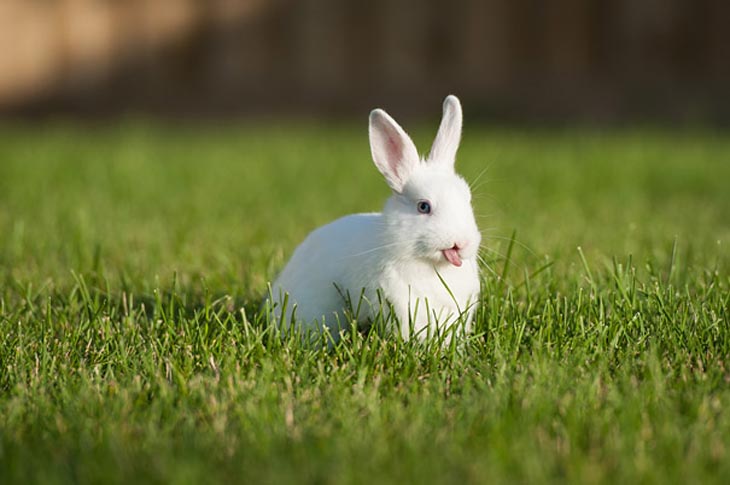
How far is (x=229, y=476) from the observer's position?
1.59 metres

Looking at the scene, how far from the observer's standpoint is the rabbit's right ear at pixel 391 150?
7.70ft

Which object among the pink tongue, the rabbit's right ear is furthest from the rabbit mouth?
the rabbit's right ear

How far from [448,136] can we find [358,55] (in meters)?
6.46

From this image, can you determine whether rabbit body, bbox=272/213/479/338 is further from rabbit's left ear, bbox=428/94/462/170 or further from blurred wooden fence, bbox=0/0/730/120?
blurred wooden fence, bbox=0/0/730/120

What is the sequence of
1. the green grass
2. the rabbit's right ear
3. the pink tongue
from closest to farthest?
the green grass
the pink tongue
the rabbit's right ear

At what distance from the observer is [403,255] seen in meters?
2.24

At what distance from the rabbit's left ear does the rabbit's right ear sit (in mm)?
83

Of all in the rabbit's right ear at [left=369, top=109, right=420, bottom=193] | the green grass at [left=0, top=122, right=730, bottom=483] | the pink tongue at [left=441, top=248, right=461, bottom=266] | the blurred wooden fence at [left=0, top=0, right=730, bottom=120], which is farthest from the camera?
the blurred wooden fence at [left=0, top=0, right=730, bottom=120]

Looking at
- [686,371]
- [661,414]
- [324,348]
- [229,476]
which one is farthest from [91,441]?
[686,371]

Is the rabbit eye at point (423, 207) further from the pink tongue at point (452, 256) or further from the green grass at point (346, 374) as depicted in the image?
the green grass at point (346, 374)

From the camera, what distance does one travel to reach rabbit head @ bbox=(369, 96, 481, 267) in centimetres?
221

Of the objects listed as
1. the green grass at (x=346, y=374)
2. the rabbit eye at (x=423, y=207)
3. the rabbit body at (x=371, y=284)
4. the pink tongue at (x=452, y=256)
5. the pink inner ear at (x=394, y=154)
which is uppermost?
the pink inner ear at (x=394, y=154)

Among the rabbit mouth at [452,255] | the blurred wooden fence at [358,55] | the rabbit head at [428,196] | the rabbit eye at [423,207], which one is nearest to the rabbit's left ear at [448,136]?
the rabbit head at [428,196]

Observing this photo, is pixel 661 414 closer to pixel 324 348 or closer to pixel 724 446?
pixel 724 446
